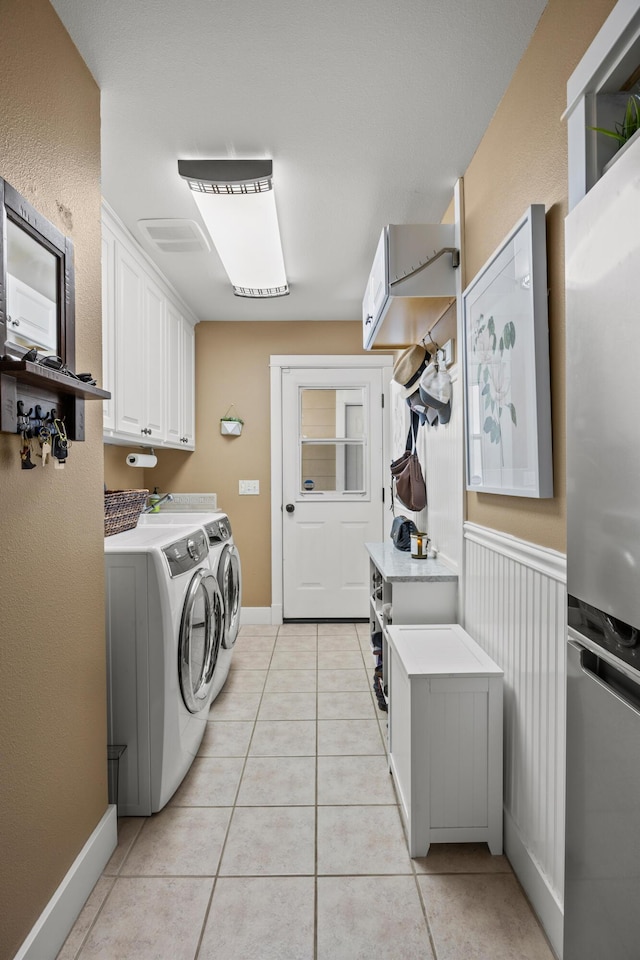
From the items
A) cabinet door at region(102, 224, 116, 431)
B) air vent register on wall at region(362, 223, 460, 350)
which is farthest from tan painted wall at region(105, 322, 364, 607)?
air vent register on wall at region(362, 223, 460, 350)

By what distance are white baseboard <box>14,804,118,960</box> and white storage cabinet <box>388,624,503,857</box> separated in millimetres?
968

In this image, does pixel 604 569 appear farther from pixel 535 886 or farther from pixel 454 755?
pixel 535 886

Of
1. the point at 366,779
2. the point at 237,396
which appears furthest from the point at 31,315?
the point at 237,396

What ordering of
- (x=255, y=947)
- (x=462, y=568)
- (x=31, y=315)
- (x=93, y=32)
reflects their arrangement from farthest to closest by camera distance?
(x=462, y=568)
(x=93, y=32)
(x=255, y=947)
(x=31, y=315)

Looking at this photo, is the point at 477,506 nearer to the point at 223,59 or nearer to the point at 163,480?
the point at 223,59

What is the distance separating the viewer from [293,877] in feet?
5.16

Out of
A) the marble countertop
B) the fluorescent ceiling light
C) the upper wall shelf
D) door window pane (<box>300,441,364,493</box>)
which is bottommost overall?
the marble countertop

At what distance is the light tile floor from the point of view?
1345mm

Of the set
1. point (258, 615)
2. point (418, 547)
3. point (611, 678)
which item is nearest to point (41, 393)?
point (611, 678)

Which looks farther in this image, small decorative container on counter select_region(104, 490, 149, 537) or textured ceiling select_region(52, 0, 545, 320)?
small decorative container on counter select_region(104, 490, 149, 537)

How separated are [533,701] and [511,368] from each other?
0.97 metres

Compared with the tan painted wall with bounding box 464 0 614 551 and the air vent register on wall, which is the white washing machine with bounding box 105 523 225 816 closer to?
the tan painted wall with bounding box 464 0 614 551

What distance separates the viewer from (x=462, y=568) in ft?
7.20

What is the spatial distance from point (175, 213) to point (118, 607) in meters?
1.81
